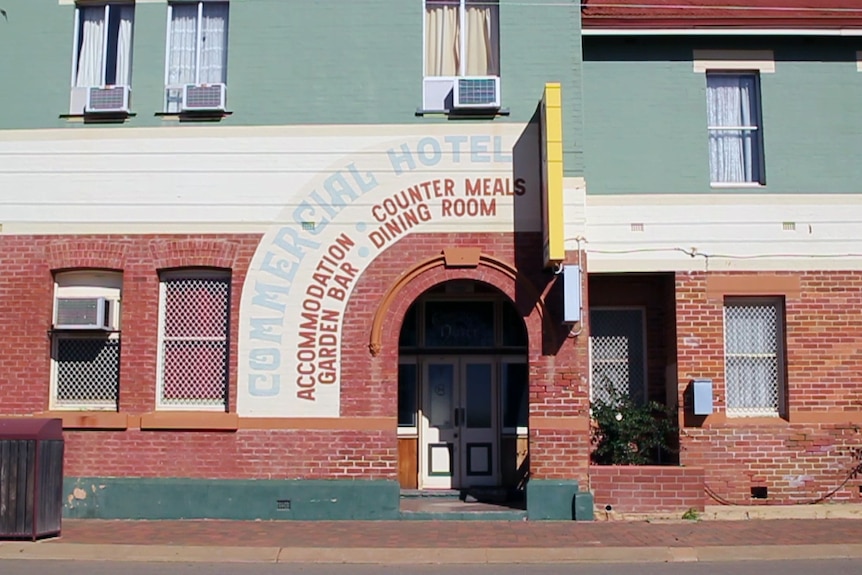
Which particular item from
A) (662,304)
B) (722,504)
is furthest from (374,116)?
(722,504)

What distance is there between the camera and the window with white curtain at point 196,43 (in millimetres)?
13953

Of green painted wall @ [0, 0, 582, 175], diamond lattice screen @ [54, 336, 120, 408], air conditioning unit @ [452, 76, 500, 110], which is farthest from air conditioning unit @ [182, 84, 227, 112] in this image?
diamond lattice screen @ [54, 336, 120, 408]

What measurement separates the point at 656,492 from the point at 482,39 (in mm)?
6709

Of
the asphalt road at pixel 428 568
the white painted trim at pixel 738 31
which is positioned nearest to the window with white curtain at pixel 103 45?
the white painted trim at pixel 738 31

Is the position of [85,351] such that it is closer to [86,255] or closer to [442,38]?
[86,255]

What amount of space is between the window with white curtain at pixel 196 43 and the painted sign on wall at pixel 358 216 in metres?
1.74

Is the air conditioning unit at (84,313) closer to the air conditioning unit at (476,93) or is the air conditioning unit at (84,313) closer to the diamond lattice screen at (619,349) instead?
the air conditioning unit at (476,93)

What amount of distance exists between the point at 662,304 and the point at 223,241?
6569mm

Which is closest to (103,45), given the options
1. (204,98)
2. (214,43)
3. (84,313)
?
(214,43)

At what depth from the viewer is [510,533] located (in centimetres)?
1210

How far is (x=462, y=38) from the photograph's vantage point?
45.6 ft

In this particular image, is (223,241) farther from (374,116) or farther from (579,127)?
(579,127)

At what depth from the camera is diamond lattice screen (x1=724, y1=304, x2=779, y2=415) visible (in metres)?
14.4

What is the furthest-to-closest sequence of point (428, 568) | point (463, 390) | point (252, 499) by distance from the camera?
point (463, 390), point (252, 499), point (428, 568)
